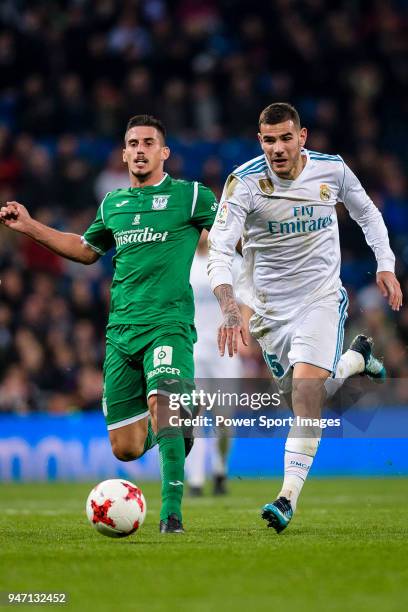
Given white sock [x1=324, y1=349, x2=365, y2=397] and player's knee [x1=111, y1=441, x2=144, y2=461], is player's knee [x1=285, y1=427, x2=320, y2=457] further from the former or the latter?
player's knee [x1=111, y1=441, x2=144, y2=461]

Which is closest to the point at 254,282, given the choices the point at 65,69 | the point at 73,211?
the point at 73,211

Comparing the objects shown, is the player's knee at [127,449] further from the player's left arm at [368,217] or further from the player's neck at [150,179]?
the player's left arm at [368,217]

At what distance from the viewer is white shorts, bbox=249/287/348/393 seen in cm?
723

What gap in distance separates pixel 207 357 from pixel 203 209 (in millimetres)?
4257

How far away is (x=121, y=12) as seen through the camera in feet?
60.5

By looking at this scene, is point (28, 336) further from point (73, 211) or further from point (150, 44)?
point (150, 44)

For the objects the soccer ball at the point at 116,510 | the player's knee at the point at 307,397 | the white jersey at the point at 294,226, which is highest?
the white jersey at the point at 294,226

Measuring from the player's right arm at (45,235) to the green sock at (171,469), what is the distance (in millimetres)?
1543

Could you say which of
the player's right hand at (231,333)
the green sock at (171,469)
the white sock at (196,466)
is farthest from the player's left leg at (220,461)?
the player's right hand at (231,333)

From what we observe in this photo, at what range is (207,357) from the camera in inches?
461

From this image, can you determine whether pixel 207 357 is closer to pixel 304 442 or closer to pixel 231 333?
pixel 304 442

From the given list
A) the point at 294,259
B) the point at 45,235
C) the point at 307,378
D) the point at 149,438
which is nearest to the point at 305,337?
the point at 307,378

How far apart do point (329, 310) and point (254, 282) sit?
0.58m

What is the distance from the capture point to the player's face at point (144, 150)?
7578 mm
